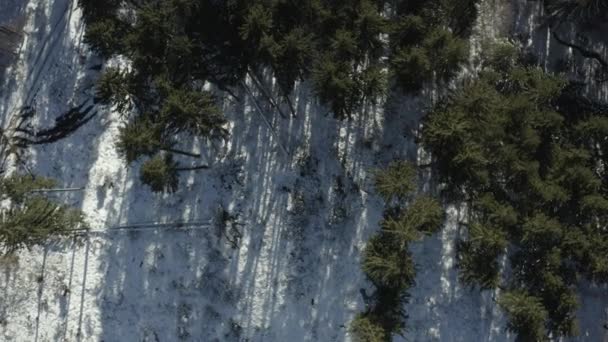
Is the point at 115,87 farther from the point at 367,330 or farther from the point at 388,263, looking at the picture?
the point at 367,330

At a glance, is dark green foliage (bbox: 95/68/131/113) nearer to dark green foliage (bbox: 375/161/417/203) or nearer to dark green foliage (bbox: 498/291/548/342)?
dark green foliage (bbox: 375/161/417/203)

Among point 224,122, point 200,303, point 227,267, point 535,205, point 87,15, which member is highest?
point 87,15

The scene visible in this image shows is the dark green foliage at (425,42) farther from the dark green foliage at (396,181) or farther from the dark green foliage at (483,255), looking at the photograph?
the dark green foliage at (483,255)

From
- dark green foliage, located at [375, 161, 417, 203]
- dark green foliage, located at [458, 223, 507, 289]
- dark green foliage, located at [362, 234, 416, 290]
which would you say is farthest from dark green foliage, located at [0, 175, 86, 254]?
dark green foliage, located at [458, 223, 507, 289]

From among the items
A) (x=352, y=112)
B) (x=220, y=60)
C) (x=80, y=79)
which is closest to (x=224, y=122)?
(x=220, y=60)

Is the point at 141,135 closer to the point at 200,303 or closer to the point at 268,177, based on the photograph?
the point at 268,177

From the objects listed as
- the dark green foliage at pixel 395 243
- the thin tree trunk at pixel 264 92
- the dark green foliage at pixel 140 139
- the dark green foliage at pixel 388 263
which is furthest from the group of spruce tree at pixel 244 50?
the dark green foliage at pixel 388 263

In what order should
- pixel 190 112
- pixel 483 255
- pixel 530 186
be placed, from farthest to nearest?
pixel 483 255
pixel 530 186
pixel 190 112

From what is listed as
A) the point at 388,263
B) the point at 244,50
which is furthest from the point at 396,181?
the point at 244,50
